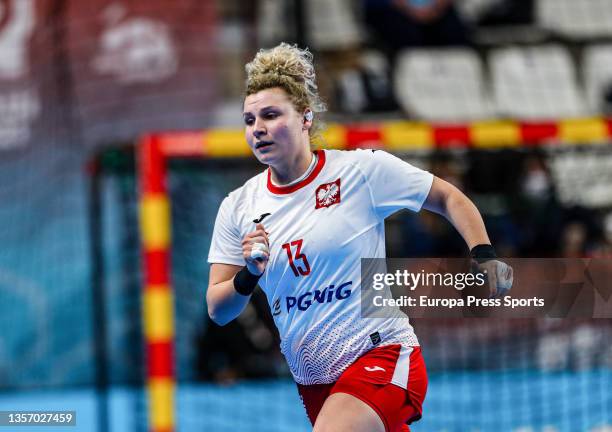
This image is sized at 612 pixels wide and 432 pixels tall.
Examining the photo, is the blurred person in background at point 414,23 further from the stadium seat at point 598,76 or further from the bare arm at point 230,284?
the bare arm at point 230,284

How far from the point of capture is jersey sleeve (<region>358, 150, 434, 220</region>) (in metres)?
4.29

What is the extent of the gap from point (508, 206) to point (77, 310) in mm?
4455

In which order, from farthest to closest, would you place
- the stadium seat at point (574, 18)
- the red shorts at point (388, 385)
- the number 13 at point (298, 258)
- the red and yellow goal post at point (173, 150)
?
the stadium seat at point (574, 18)
the red and yellow goal post at point (173, 150)
the number 13 at point (298, 258)
the red shorts at point (388, 385)

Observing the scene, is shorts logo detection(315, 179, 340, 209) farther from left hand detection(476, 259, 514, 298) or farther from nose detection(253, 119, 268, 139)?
left hand detection(476, 259, 514, 298)

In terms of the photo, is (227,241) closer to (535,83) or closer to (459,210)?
(459,210)

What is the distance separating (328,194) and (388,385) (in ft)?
2.57

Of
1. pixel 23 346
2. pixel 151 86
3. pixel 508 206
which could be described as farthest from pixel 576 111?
pixel 23 346

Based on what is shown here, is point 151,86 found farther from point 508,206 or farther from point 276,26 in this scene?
point 508,206

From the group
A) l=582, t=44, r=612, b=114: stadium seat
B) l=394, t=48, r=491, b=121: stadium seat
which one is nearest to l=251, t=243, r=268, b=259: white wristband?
l=394, t=48, r=491, b=121: stadium seat

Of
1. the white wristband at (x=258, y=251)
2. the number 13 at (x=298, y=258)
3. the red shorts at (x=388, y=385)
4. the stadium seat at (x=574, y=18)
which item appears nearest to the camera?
the white wristband at (x=258, y=251)

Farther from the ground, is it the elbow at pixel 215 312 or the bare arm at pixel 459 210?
the bare arm at pixel 459 210

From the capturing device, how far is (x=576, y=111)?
41.2 ft

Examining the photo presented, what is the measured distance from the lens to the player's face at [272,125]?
4129mm

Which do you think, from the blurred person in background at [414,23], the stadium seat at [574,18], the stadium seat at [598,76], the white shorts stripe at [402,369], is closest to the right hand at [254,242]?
the white shorts stripe at [402,369]
